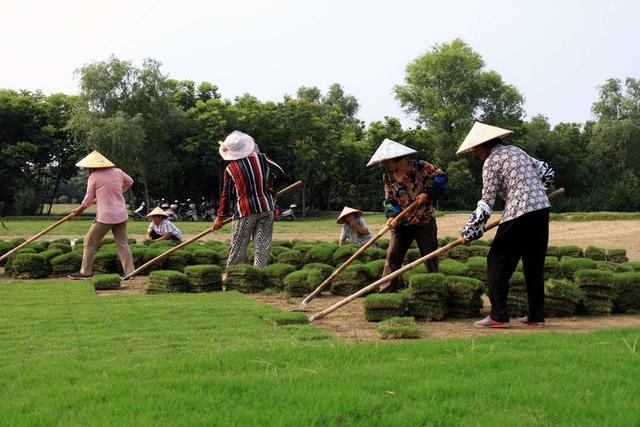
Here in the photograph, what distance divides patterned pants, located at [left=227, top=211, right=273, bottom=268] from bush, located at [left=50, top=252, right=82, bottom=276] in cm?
283

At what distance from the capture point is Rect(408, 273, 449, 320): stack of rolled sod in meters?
6.94

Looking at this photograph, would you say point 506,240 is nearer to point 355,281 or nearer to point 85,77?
point 355,281

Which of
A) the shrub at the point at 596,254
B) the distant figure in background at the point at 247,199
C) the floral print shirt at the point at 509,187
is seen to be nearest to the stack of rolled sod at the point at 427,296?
the floral print shirt at the point at 509,187

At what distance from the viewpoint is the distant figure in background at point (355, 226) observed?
1132 cm

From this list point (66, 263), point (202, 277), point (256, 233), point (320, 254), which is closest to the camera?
point (202, 277)

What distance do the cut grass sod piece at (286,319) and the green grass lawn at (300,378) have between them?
0.30 metres

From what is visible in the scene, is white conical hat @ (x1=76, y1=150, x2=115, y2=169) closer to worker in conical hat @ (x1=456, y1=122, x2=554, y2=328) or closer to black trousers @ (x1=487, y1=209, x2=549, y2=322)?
worker in conical hat @ (x1=456, y1=122, x2=554, y2=328)

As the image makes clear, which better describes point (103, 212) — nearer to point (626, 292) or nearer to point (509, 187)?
point (509, 187)

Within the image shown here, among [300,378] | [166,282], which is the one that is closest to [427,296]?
[300,378]

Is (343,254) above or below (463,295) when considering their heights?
above

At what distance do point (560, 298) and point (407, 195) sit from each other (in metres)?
2.04

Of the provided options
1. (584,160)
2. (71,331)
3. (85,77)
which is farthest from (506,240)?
(584,160)

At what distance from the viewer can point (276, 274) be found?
9352 mm

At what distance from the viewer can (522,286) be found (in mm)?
7137
